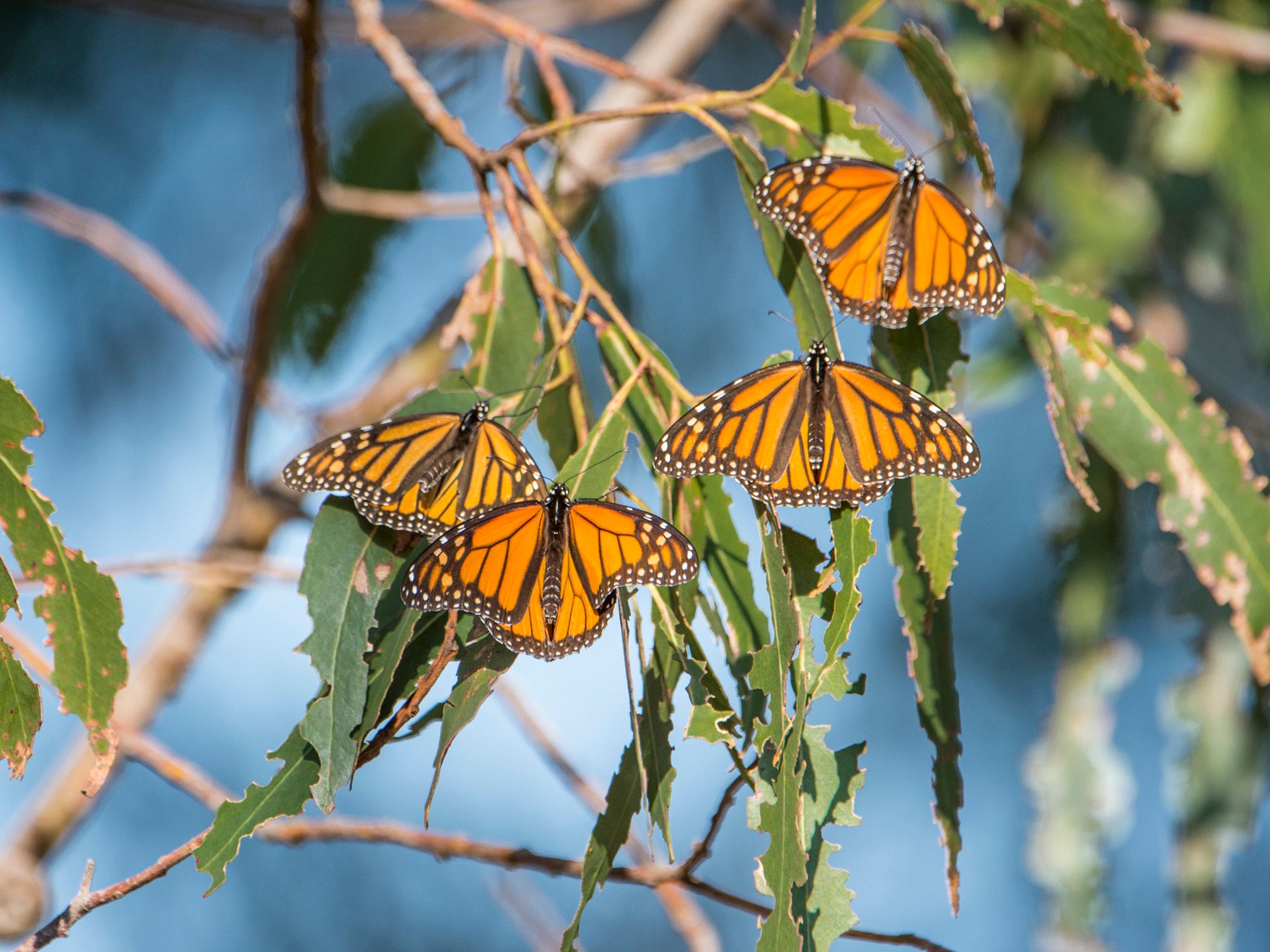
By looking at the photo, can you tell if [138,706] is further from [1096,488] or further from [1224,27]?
[1224,27]

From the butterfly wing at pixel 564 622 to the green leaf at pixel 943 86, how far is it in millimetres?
422

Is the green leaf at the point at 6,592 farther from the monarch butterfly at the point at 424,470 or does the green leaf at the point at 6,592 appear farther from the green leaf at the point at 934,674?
the green leaf at the point at 934,674

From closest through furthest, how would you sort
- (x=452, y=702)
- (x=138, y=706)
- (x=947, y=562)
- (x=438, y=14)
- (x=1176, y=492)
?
(x=452, y=702) < (x=947, y=562) < (x=1176, y=492) < (x=138, y=706) < (x=438, y=14)

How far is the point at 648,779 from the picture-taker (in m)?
0.62

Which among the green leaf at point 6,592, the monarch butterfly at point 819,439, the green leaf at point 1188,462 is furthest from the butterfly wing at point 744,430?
the green leaf at point 6,592

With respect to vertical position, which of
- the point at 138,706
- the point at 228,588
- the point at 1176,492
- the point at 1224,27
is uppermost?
the point at 1224,27

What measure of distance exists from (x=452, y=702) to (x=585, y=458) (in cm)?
19

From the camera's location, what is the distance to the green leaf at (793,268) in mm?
689

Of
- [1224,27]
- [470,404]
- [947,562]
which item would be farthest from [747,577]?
[1224,27]

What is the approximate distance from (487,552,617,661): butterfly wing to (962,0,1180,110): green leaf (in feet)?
1.72

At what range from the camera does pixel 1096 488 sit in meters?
1.37

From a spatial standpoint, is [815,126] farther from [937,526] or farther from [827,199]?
[937,526]

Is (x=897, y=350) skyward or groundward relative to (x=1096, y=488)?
groundward

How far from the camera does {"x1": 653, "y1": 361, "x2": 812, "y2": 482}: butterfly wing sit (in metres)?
0.64
